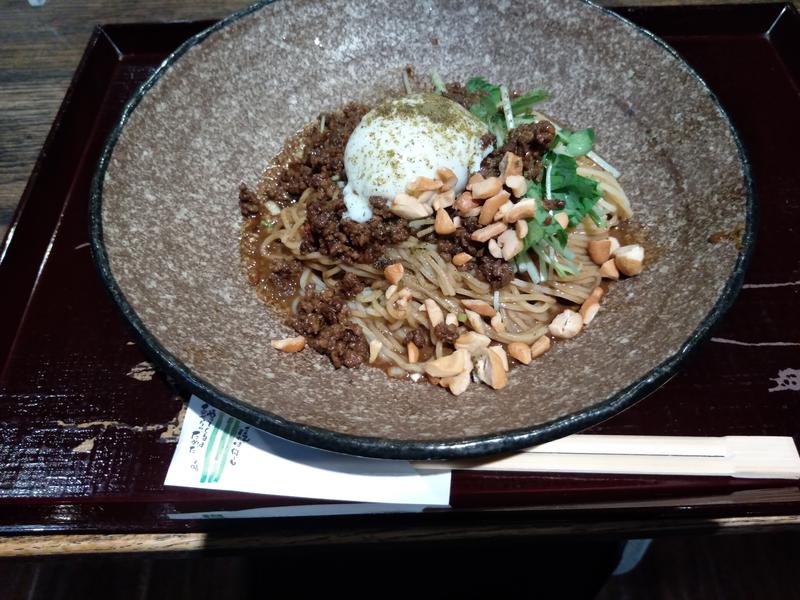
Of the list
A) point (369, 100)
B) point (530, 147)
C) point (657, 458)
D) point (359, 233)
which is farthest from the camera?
point (369, 100)

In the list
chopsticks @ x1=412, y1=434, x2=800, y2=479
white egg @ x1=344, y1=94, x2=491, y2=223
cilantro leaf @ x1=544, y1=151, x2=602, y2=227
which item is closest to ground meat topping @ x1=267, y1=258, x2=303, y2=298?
white egg @ x1=344, y1=94, x2=491, y2=223

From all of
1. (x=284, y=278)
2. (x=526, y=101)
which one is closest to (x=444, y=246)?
(x=284, y=278)

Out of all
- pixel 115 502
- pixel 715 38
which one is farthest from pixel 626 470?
pixel 715 38

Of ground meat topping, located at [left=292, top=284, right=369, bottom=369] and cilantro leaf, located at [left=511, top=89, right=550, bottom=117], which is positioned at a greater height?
cilantro leaf, located at [left=511, top=89, right=550, bottom=117]

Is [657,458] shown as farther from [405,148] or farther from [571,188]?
[405,148]

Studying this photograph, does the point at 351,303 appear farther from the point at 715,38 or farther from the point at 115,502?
the point at 715,38

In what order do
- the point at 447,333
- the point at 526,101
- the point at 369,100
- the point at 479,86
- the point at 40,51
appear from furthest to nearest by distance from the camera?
the point at 40,51
the point at 369,100
the point at 479,86
the point at 526,101
the point at 447,333

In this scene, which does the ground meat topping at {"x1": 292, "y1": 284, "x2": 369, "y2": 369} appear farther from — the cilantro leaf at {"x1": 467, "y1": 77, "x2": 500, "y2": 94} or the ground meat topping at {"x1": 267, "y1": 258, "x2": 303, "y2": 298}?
the cilantro leaf at {"x1": 467, "y1": 77, "x2": 500, "y2": 94}
